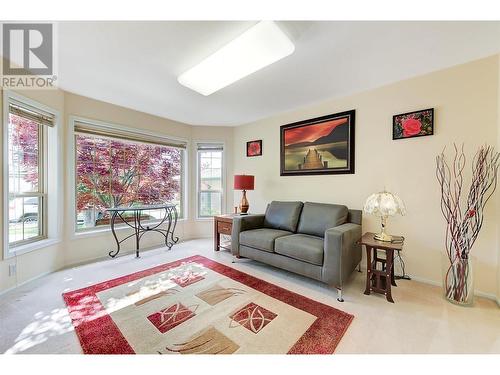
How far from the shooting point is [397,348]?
132 centimetres

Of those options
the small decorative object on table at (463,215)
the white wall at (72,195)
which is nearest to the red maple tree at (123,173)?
the white wall at (72,195)

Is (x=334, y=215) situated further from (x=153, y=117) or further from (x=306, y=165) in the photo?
(x=153, y=117)

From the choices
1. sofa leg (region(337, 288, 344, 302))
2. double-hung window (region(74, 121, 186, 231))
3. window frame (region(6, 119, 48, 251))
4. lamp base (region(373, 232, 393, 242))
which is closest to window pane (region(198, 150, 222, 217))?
double-hung window (region(74, 121, 186, 231))

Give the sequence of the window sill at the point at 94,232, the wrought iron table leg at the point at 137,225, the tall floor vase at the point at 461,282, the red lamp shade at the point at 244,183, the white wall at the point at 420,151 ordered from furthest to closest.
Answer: the red lamp shade at the point at 244,183
the wrought iron table leg at the point at 137,225
the window sill at the point at 94,232
the white wall at the point at 420,151
the tall floor vase at the point at 461,282

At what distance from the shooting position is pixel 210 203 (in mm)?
4262

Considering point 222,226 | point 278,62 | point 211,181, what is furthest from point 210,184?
point 278,62

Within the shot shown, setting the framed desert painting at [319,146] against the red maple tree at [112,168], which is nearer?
the red maple tree at [112,168]

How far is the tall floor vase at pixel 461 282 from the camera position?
1809mm

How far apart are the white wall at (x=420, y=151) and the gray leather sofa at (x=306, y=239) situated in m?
0.42

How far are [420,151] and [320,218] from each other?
1.33 metres

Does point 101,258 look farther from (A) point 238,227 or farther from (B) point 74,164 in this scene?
(A) point 238,227

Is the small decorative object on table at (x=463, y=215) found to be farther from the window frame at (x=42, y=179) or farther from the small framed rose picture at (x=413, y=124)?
the window frame at (x=42, y=179)

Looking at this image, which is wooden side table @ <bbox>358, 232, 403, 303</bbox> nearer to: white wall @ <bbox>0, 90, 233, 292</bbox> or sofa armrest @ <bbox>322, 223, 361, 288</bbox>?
sofa armrest @ <bbox>322, 223, 361, 288</bbox>

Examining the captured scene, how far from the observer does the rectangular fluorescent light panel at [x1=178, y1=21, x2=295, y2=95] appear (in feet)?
4.99
